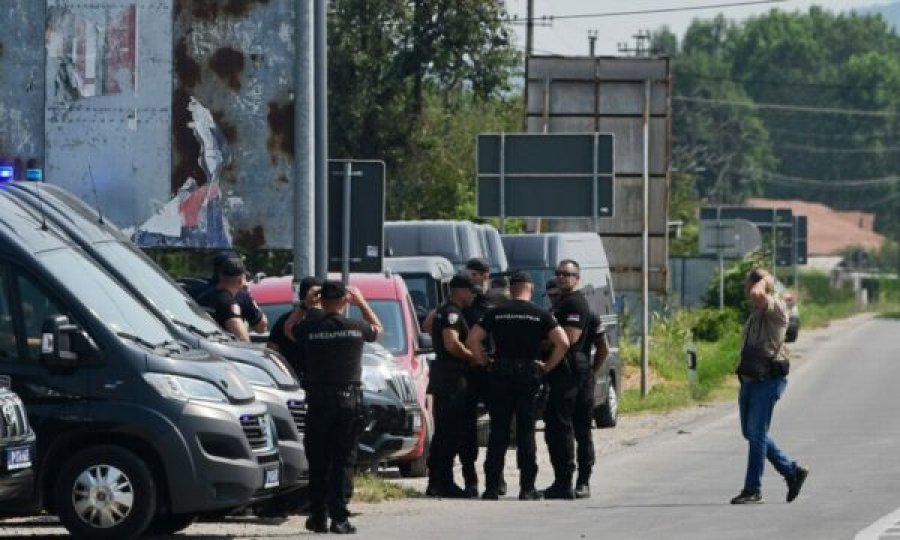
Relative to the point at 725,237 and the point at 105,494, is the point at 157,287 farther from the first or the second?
the point at 725,237

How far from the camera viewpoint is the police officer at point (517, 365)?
17.9 m

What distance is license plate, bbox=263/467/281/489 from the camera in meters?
14.6

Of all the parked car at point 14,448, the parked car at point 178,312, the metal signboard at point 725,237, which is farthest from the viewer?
the metal signboard at point 725,237

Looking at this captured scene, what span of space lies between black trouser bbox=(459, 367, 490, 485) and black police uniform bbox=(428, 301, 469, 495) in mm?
59

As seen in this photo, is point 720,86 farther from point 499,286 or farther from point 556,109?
point 499,286

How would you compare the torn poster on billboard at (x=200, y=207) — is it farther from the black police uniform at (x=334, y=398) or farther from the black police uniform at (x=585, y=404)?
the black police uniform at (x=334, y=398)

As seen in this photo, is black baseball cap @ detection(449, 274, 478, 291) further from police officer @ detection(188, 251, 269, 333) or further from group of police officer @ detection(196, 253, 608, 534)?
police officer @ detection(188, 251, 269, 333)

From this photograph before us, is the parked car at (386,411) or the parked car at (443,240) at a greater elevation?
the parked car at (443,240)

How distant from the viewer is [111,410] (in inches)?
561

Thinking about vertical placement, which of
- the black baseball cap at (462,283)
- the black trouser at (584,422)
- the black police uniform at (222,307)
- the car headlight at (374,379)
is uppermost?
the black baseball cap at (462,283)

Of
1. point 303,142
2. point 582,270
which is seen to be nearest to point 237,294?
point 303,142

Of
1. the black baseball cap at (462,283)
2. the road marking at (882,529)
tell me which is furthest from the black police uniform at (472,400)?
the road marking at (882,529)

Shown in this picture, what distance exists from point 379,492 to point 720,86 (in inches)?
6394

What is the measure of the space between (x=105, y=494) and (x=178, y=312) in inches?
67.6
